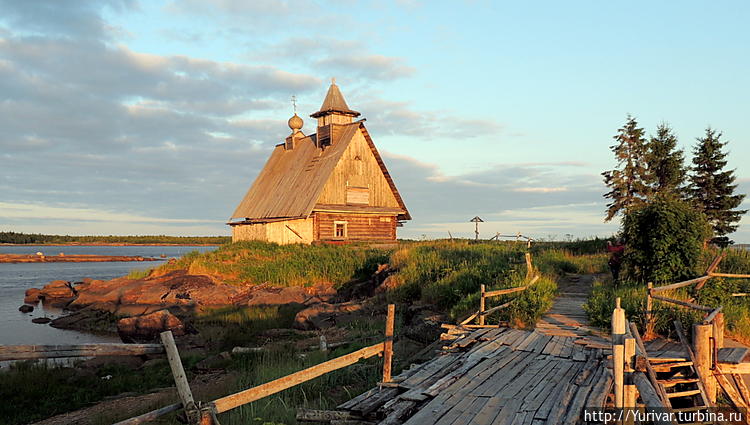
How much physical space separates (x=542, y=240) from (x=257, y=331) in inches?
943

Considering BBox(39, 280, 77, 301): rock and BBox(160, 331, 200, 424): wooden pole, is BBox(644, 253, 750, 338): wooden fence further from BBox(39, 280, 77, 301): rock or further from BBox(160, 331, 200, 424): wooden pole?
BBox(39, 280, 77, 301): rock

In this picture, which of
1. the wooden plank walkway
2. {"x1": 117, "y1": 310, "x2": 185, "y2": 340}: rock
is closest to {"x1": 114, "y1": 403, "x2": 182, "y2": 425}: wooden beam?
Result: the wooden plank walkway

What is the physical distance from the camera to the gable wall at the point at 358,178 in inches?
1361

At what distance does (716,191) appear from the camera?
43656mm

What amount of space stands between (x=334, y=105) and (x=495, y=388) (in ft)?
108

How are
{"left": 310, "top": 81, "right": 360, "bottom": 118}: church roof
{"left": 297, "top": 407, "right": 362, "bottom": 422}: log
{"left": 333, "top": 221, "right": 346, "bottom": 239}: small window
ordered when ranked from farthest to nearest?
{"left": 310, "top": 81, "right": 360, "bottom": 118}: church roof → {"left": 333, "top": 221, "right": 346, "bottom": 239}: small window → {"left": 297, "top": 407, "right": 362, "bottom": 422}: log

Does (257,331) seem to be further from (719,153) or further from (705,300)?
(719,153)

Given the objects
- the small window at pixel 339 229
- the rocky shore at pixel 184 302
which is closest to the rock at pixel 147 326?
the rocky shore at pixel 184 302

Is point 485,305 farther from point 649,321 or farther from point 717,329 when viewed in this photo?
point 717,329

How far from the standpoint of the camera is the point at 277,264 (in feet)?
102

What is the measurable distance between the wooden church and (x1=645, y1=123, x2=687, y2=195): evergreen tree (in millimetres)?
22977

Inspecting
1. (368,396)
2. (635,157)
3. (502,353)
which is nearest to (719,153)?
(635,157)

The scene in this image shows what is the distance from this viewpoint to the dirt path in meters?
12.5

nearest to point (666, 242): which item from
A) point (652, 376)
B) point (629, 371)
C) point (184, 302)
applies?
point (652, 376)
